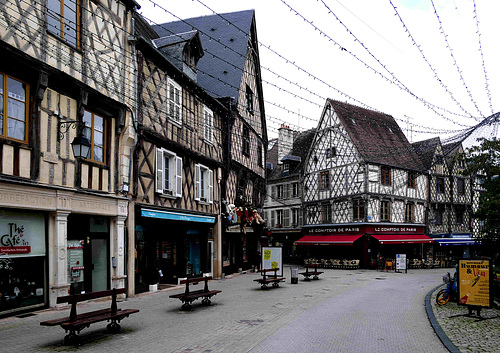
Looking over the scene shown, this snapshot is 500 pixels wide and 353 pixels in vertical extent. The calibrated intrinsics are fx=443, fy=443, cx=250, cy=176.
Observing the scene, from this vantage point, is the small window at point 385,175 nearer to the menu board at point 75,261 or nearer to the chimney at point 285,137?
the chimney at point 285,137

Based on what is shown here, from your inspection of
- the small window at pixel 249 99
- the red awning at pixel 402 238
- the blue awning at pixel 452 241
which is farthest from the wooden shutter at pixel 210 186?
the blue awning at pixel 452 241

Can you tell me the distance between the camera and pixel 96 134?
11.8 meters

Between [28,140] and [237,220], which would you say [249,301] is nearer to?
[28,140]

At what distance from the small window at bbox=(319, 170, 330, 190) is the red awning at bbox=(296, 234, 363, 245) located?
371 centimetres

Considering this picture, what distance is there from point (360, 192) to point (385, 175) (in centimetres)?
244

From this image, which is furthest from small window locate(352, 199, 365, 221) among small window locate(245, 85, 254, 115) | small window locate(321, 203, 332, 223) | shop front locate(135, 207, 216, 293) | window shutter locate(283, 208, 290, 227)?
shop front locate(135, 207, 216, 293)

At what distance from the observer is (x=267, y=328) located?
8.27 metres

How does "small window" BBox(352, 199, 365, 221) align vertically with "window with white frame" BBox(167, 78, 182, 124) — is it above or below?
below

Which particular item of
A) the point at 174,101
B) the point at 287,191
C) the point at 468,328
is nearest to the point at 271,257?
the point at 174,101

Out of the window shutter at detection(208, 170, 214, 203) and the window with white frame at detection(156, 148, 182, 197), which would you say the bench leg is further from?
the window shutter at detection(208, 170, 214, 203)

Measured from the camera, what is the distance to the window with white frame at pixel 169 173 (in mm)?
14773

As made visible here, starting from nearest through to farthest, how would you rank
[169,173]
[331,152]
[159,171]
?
[159,171] → [169,173] → [331,152]

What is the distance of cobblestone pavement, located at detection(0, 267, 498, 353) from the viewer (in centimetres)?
687

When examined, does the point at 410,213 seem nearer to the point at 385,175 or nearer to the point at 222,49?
the point at 385,175
